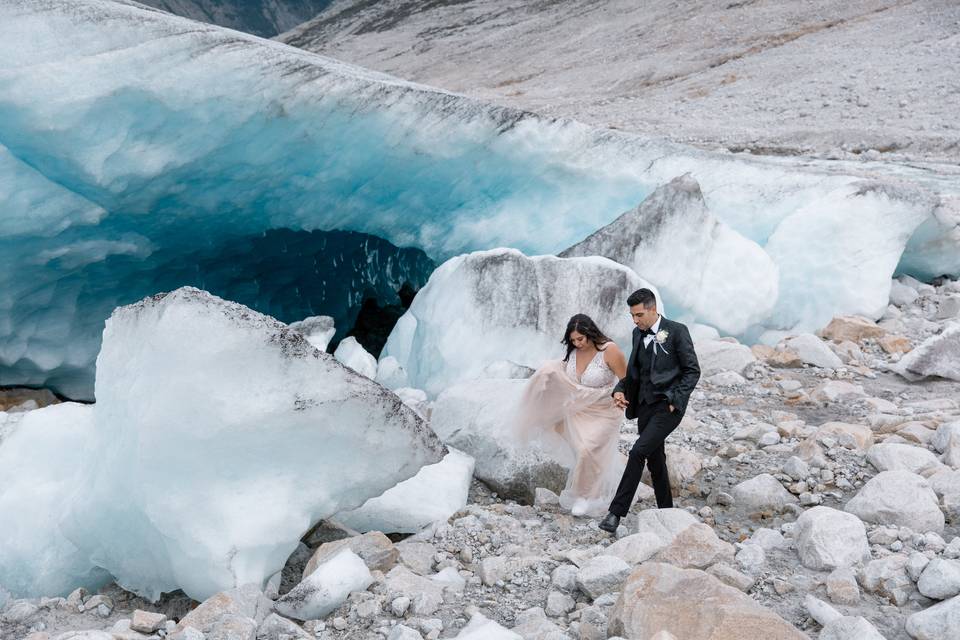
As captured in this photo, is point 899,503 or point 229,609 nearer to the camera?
point 229,609

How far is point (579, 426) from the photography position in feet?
12.7

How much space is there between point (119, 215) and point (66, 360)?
4.35 feet

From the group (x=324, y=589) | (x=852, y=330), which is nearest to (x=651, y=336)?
(x=324, y=589)

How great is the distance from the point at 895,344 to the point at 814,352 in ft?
2.11

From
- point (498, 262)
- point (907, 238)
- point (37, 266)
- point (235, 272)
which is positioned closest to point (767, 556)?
point (498, 262)

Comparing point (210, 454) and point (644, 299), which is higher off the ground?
point (644, 299)

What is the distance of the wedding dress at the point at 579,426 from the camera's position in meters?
3.77

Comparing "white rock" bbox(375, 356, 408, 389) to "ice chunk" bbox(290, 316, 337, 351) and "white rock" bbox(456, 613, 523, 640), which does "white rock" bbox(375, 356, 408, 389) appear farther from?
"white rock" bbox(456, 613, 523, 640)

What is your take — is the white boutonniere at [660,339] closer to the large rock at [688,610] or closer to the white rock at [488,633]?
the large rock at [688,610]

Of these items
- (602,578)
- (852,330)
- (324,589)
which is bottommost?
(852,330)

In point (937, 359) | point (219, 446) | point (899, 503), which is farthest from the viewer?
point (937, 359)

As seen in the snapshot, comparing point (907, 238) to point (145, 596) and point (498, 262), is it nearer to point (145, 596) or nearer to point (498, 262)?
point (498, 262)

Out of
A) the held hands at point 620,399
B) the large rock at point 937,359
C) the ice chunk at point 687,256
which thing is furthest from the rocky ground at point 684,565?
the ice chunk at point 687,256

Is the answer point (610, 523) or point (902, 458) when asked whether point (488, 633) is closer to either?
point (610, 523)
